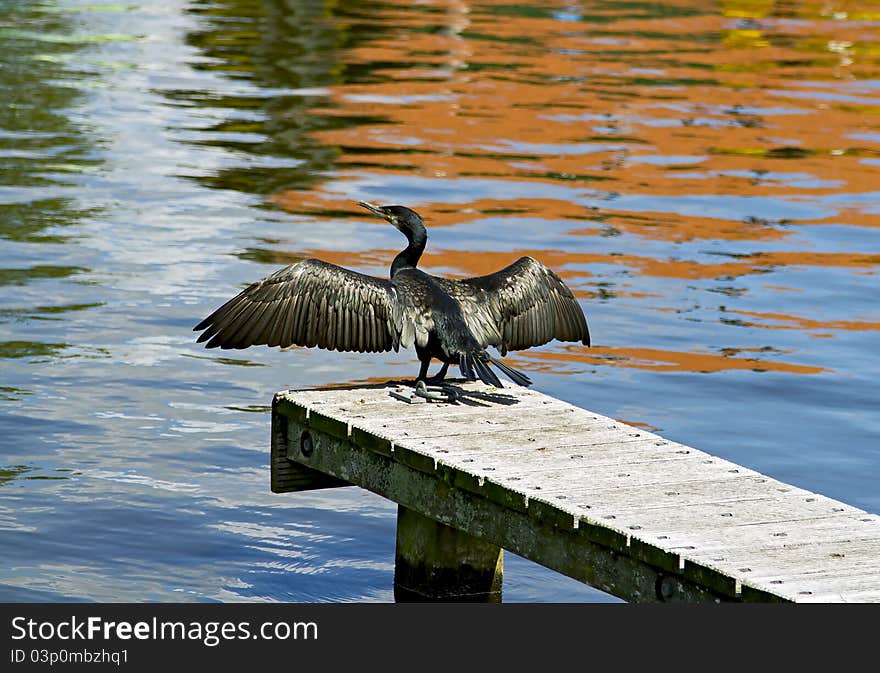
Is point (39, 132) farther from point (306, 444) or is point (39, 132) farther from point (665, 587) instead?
point (665, 587)

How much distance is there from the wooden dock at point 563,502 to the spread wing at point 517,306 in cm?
30

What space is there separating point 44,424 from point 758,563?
5.80 meters

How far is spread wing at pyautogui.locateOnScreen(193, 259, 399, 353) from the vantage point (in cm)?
855

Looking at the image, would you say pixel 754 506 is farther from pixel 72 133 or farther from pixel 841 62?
pixel 841 62

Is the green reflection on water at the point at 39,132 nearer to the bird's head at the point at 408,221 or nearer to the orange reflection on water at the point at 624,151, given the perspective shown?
the orange reflection on water at the point at 624,151

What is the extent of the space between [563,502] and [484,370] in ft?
5.19

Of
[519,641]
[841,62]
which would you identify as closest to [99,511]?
[519,641]

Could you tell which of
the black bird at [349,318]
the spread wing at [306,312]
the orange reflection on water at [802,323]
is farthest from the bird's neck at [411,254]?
the orange reflection on water at [802,323]

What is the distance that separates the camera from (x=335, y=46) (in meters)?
32.0

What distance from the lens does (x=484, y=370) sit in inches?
335

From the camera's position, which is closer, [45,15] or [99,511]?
[99,511]

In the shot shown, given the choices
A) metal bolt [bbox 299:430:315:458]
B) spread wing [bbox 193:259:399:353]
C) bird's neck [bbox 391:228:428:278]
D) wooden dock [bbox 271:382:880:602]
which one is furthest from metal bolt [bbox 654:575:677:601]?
bird's neck [bbox 391:228:428:278]

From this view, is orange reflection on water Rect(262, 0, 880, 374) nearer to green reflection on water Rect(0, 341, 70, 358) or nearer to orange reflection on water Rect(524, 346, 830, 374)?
orange reflection on water Rect(524, 346, 830, 374)

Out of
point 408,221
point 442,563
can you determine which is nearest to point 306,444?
point 442,563
